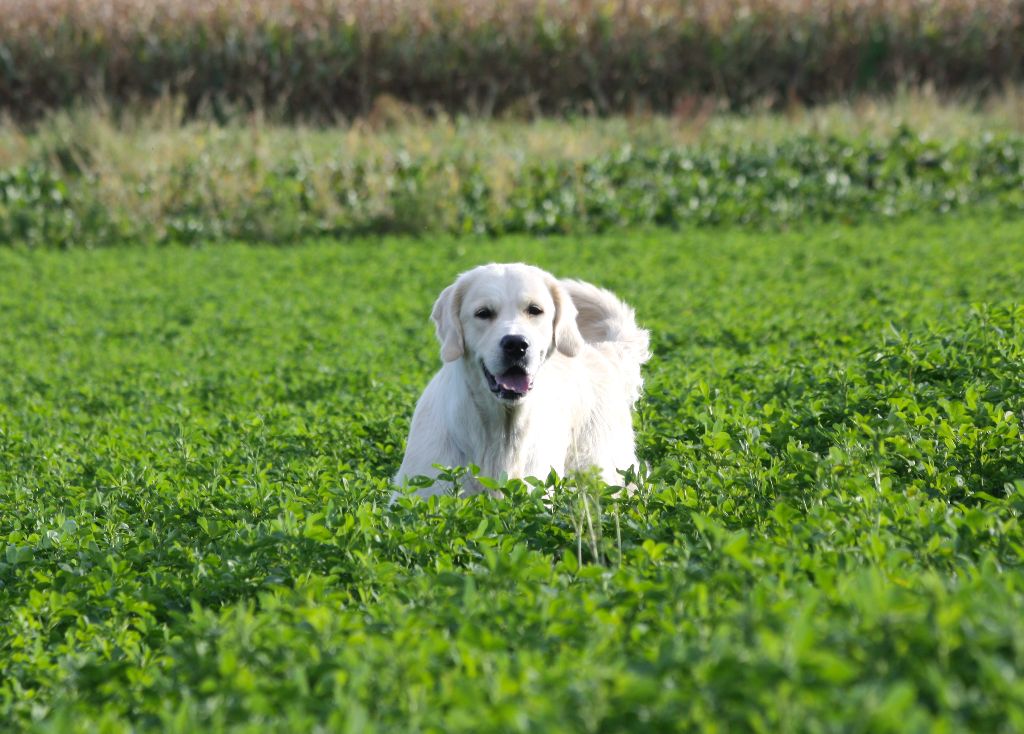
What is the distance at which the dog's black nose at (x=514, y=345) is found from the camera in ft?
17.6

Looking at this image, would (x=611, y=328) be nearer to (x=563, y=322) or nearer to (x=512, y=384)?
(x=563, y=322)

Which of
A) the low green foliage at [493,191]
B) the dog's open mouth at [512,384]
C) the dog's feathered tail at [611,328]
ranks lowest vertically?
the low green foliage at [493,191]

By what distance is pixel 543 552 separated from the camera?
4.42 m

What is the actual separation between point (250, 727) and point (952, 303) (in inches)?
333

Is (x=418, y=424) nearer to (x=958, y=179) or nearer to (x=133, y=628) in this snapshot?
(x=133, y=628)

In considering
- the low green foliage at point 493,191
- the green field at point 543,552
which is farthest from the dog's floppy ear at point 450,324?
the low green foliage at point 493,191

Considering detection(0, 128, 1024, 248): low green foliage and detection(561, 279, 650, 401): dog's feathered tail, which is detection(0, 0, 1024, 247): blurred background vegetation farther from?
detection(561, 279, 650, 401): dog's feathered tail

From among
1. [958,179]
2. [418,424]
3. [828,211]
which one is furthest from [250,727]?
[958,179]

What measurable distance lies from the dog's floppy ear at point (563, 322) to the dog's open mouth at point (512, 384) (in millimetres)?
437

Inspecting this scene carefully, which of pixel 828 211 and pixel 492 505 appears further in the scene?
pixel 828 211

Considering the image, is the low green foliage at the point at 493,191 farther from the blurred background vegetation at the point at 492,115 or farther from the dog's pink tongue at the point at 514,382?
the dog's pink tongue at the point at 514,382

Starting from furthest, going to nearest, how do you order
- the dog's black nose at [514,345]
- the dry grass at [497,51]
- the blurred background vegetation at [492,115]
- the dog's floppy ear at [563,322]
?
the dry grass at [497,51]
the blurred background vegetation at [492,115]
the dog's floppy ear at [563,322]
the dog's black nose at [514,345]

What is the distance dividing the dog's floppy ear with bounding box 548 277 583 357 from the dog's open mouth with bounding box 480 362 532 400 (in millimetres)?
437

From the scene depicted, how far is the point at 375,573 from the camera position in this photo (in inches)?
153
